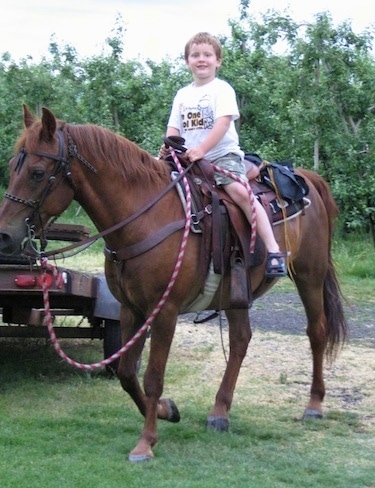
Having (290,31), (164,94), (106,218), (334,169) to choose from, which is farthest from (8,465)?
(164,94)

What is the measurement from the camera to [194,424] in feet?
19.0

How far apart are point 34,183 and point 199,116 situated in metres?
1.35

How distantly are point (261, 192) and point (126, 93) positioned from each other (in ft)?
46.4

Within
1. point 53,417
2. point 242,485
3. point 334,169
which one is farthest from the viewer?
point 334,169

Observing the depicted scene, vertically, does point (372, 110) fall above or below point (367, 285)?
above

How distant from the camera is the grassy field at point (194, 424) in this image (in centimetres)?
468

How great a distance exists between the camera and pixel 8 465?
473 centimetres

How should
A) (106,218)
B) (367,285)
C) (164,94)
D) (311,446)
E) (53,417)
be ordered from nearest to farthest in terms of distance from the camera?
(106,218)
(311,446)
(53,417)
(367,285)
(164,94)

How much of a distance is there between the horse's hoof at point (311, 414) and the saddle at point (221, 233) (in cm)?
102

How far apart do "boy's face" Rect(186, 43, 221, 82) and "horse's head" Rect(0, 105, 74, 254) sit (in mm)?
1175

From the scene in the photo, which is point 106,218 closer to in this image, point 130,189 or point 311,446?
point 130,189

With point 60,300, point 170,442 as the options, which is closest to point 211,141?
point 170,442

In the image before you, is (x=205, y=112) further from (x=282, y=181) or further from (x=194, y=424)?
(x=194, y=424)

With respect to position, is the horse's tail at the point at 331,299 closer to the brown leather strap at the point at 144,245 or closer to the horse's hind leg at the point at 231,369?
the horse's hind leg at the point at 231,369
